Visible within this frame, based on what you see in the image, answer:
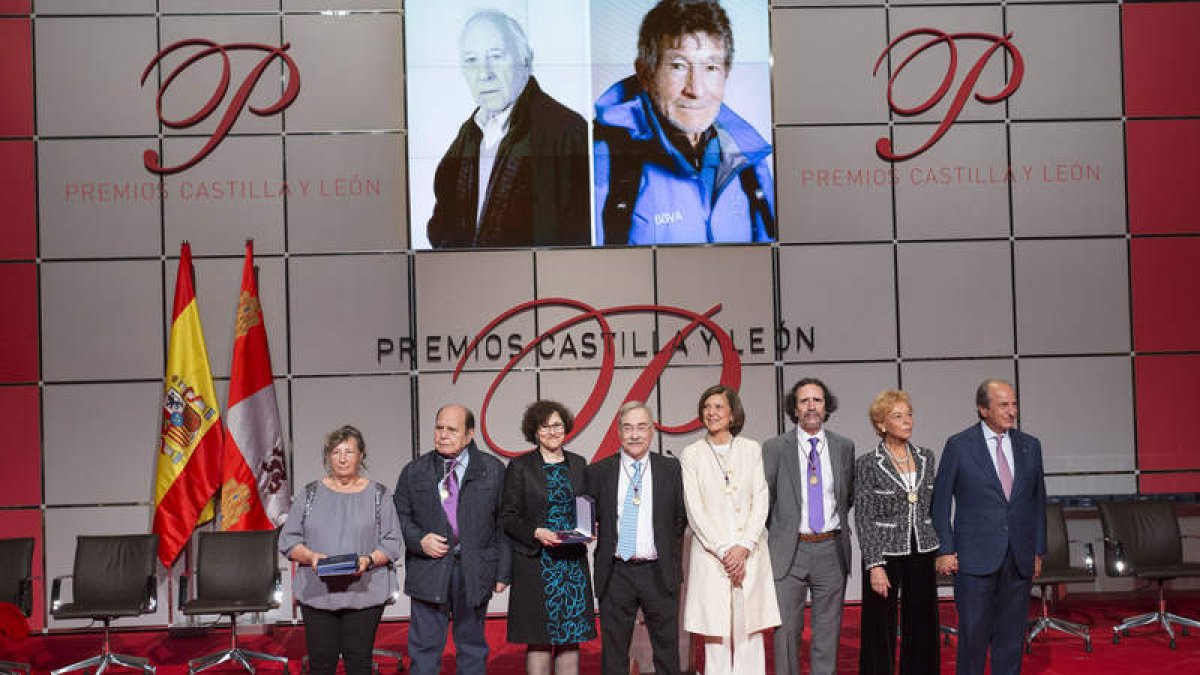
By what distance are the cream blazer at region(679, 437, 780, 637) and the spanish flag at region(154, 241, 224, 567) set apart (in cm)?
408

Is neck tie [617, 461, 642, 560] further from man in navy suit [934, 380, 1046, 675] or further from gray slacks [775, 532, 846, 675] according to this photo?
man in navy suit [934, 380, 1046, 675]

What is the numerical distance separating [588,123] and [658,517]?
394cm

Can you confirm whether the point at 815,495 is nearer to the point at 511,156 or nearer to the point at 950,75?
the point at 511,156

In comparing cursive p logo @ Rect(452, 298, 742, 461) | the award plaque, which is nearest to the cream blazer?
the award plaque

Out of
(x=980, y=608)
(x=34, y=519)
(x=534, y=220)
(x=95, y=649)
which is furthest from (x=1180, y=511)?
(x=34, y=519)

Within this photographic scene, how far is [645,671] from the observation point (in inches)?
240

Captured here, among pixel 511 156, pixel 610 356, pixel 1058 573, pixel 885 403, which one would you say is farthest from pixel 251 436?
pixel 1058 573

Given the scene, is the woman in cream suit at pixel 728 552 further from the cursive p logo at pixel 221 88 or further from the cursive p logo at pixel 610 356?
the cursive p logo at pixel 221 88

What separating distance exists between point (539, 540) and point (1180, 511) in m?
5.77

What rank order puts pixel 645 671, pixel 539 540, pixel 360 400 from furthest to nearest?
pixel 360 400 < pixel 645 671 < pixel 539 540

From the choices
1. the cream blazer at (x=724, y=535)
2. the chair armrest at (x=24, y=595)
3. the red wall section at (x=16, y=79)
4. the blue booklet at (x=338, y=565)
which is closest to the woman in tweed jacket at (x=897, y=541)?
the cream blazer at (x=724, y=535)

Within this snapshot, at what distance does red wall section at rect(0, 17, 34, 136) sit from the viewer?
8070 millimetres

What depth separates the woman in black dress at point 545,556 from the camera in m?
5.29

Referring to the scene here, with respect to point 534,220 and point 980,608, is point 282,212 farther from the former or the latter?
point 980,608
